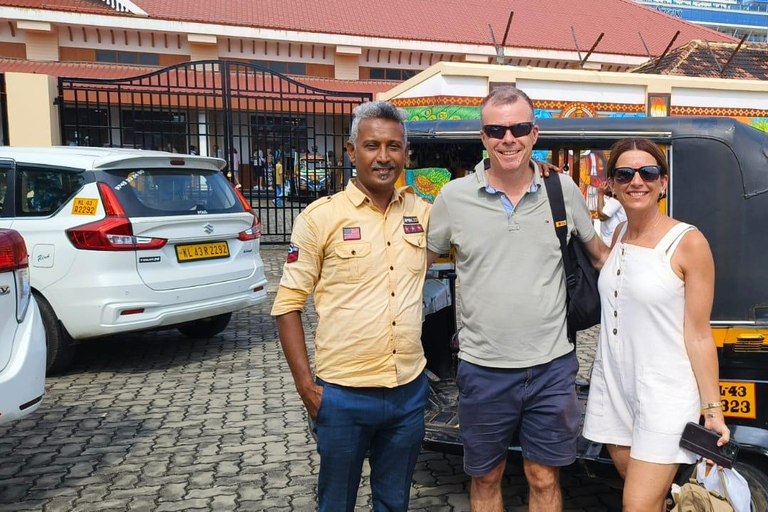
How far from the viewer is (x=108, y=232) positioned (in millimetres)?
5375

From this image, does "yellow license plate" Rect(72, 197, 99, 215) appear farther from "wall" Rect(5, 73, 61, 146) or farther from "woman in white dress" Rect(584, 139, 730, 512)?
"wall" Rect(5, 73, 61, 146)

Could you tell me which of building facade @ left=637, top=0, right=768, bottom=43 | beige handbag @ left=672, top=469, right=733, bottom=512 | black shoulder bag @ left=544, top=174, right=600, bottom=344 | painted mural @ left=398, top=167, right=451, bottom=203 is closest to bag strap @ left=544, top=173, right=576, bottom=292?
black shoulder bag @ left=544, top=174, right=600, bottom=344

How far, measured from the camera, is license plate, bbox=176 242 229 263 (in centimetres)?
584

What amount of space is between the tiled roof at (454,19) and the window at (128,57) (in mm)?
1534

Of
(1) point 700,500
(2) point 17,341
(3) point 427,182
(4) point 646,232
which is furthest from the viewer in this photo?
(3) point 427,182

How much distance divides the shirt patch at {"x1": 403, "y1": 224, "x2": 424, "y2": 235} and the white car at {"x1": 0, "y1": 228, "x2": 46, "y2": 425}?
2190 millimetres

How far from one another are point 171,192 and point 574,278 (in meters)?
4.23

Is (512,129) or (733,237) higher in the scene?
(512,129)

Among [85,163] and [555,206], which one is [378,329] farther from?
[85,163]

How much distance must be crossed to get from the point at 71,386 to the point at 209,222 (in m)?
1.73

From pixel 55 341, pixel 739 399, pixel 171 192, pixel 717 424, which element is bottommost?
pixel 55 341

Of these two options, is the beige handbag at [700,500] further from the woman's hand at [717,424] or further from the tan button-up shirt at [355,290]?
the tan button-up shirt at [355,290]

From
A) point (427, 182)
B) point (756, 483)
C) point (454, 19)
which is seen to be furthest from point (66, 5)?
point (756, 483)

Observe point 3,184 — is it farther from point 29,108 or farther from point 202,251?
point 29,108
